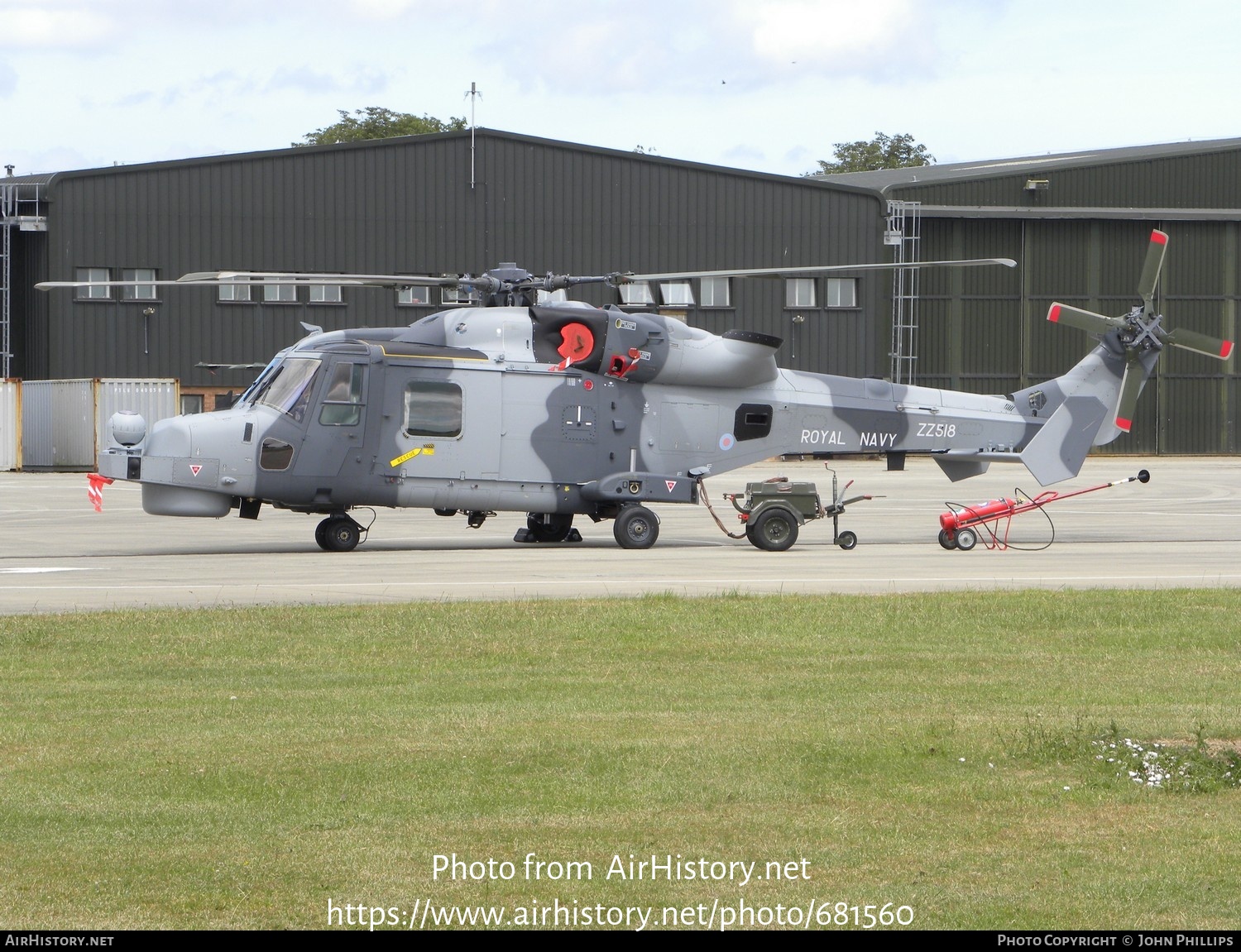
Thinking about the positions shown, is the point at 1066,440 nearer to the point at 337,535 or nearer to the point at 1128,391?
the point at 1128,391

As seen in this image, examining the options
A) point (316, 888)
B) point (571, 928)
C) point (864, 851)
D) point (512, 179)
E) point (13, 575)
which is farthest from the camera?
point (512, 179)

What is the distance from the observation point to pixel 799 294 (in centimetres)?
5303

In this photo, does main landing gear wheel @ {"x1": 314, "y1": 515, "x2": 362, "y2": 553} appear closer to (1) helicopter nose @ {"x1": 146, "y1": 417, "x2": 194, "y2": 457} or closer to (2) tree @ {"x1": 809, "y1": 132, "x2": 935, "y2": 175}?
(1) helicopter nose @ {"x1": 146, "y1": 417, "x2": 194, "y2": 457}

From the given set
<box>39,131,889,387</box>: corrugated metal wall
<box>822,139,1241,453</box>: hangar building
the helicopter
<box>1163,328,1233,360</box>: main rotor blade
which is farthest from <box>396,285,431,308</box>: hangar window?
<box>1163,328,1233,360</box>: main rotor blade

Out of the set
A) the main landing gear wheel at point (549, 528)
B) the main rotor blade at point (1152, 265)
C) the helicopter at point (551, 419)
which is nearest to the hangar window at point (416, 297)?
the helicopter at point (551, 419)

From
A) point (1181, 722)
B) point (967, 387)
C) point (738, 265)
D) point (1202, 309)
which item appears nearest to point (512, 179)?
point (738, 265)

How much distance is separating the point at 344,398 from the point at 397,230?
29.6 m

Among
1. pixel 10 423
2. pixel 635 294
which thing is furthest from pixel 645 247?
pixel 10 423

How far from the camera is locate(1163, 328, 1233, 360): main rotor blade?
77.6 feet

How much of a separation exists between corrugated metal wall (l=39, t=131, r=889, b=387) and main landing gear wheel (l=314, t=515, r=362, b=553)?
27925mm

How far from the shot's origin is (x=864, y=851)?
659 centimetres

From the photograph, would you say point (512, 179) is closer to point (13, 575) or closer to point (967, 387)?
point (967, 387)

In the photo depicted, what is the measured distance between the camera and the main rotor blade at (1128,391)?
24.8 m

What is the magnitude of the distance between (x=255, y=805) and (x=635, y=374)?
1549 cm
